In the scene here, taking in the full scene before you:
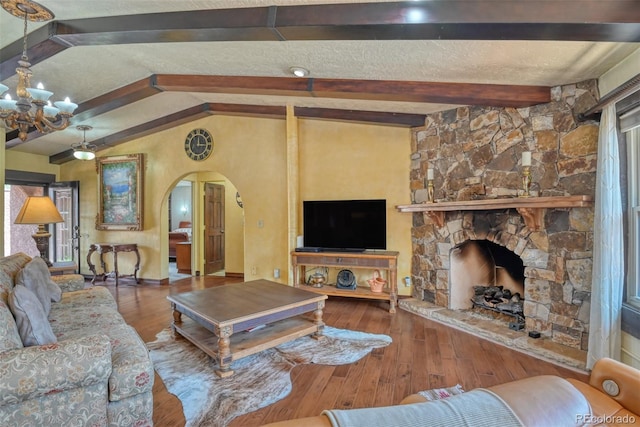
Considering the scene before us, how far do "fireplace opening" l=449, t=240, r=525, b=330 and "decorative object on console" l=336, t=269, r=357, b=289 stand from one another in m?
1.29

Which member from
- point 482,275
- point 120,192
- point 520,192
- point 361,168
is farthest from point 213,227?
point 520,192

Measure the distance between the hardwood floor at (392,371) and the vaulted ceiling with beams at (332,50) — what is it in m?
2.41

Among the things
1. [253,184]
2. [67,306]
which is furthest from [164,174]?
[67,306]

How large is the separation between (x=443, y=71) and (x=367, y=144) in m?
1.87

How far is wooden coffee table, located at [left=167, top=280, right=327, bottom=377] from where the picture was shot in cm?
251

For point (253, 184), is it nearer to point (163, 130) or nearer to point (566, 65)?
point (163, 130)

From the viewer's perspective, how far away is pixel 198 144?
A: 5.70m

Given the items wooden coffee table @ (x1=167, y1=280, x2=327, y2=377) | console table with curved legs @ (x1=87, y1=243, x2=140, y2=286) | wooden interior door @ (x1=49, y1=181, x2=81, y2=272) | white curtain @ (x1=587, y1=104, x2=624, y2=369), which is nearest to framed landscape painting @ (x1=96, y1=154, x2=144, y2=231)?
console table with curved legs @ (x1=87, y1=243, x2=140, y2=286)

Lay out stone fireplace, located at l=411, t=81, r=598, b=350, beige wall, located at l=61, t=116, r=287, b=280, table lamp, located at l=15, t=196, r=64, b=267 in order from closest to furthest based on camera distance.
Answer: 1. stone fireplace, located at l=411, t=81, r=598, b=350
2. table lamp, located at l=15, t=196, r=64, b=267
3. beige wall, located at l=61, t=116, r=287, b=280

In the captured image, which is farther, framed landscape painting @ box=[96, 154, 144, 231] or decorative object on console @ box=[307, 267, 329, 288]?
framed landscape painting @ box=[96, 154, 144, 231]

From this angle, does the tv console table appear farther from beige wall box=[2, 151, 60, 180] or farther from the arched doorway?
beige wall box=[2, 151, 60, 180]

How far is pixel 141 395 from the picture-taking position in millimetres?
1780

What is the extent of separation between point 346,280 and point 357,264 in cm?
41

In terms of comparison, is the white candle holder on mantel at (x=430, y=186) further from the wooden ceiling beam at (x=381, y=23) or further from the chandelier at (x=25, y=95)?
the chandelier at (x=25, y=95)
